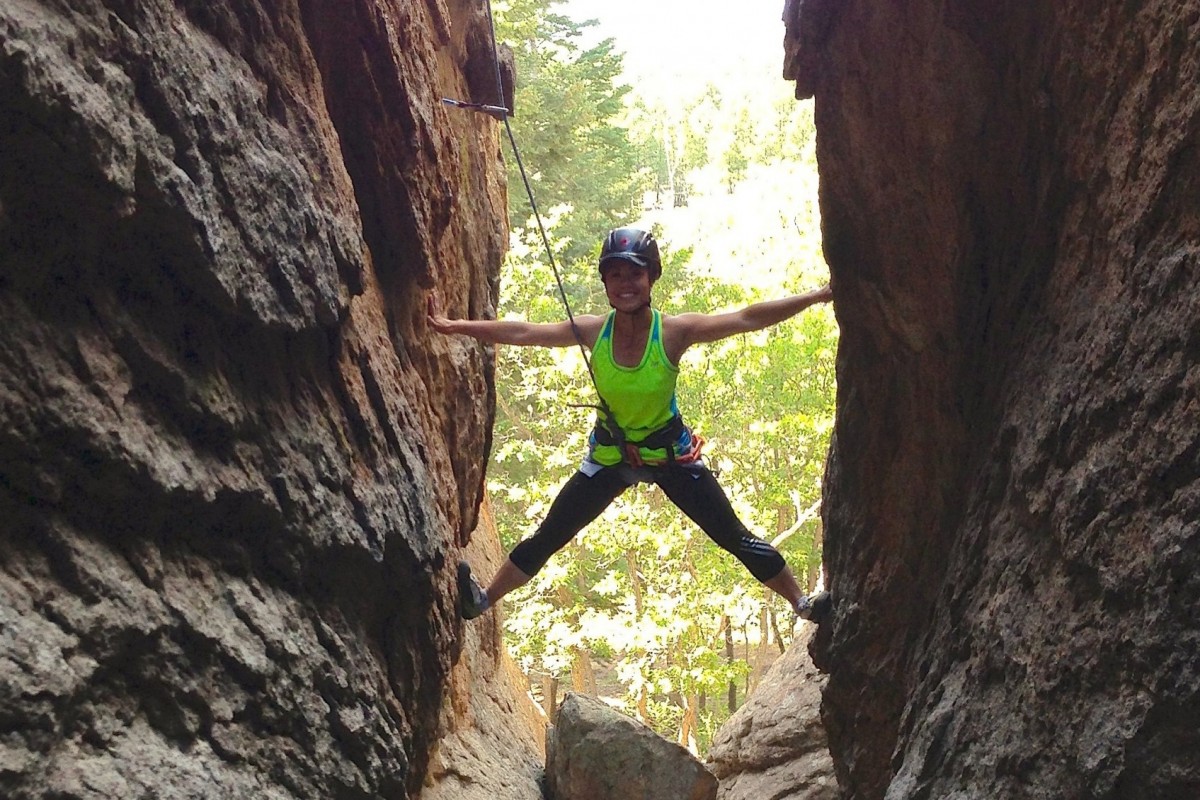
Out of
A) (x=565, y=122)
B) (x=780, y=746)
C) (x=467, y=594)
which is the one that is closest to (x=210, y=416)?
(x=467, y=594)

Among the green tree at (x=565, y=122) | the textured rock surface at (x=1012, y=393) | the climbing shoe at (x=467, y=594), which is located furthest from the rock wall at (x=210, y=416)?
the green tree at (x=565, y=122)

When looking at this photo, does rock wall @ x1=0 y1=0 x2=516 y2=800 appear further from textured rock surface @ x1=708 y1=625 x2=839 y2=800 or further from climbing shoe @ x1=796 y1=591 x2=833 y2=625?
textured rock surface @ x1=708 y1=625 x2=839 y2=800

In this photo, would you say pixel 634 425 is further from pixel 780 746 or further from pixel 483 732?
pixel 780 746

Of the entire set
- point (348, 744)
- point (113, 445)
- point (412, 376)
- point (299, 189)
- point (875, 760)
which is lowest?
point (348, 744)

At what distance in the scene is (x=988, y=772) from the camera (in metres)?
3.77

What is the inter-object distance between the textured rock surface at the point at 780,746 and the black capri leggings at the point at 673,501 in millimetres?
2418

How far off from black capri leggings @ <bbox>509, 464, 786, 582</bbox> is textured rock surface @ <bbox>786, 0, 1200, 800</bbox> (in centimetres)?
53

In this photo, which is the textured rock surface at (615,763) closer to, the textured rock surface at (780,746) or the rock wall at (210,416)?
the textured rock surface at (780,746)

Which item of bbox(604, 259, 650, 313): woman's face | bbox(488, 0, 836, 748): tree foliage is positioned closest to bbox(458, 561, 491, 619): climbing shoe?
bbox(604, 259, 650, 313): woman's face

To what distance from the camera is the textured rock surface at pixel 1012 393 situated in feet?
10.1

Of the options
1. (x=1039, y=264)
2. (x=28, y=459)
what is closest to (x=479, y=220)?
(x=1039, y=264)

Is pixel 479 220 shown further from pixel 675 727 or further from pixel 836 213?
pixel 675 727

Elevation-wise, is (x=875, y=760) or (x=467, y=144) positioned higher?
(x=467, y=144)

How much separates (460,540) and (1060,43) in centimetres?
505
